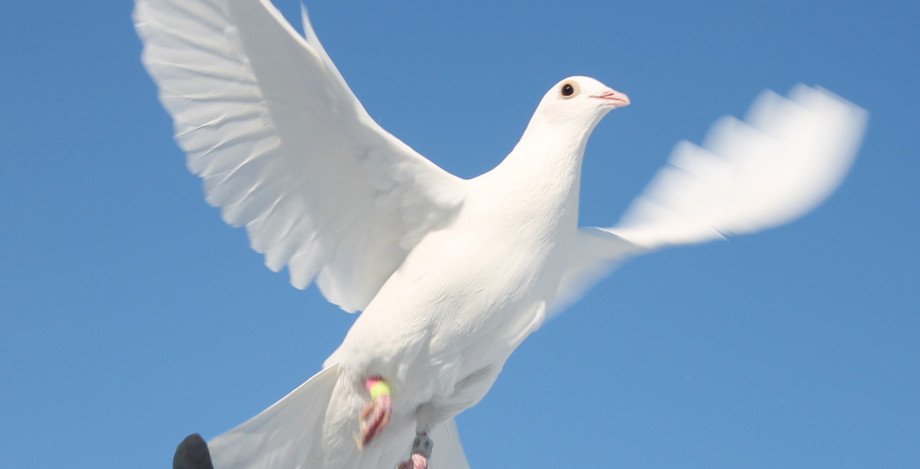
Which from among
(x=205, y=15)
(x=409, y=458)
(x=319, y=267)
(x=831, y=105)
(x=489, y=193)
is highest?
(x=831, y=105)

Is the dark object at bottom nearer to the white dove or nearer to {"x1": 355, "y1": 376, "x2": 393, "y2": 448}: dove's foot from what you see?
the white dove

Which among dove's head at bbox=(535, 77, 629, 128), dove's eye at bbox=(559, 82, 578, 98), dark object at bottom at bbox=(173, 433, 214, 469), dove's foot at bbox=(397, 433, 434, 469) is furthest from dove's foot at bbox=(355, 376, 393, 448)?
dove's eye at bbox=(559, 82, 578, 98)

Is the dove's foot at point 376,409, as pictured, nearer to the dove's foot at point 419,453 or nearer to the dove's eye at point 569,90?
the dove's foot at point 419,453

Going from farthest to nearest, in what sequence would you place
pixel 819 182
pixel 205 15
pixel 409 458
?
pixel 819 182 < pixel 409 458 < pixel 205 15

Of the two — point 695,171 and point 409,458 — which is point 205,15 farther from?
point 695,171

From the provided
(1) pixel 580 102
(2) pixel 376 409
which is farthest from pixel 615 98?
(2) pixel 376 409

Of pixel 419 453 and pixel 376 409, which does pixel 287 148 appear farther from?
pixel 419 453

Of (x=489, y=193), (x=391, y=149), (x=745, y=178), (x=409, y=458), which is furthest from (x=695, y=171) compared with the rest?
(x=409, y=458)
